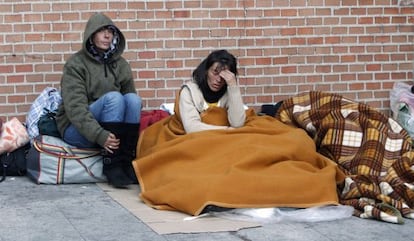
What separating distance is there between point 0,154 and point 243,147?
1860mm

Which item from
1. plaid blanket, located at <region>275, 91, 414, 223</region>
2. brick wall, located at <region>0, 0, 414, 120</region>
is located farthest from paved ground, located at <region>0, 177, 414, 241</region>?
brick wall, located at <region>0, 0, 414, 120</region>

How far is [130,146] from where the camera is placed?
20.5 feet

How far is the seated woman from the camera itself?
5.36 meters

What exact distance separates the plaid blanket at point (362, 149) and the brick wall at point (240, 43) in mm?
665

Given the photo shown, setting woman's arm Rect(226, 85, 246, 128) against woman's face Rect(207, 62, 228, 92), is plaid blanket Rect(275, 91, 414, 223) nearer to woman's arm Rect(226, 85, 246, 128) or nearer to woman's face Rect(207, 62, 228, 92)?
woman's arm Rect(226, 85, 246, 128)

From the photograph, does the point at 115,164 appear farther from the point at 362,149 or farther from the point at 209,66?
the point at 362,149

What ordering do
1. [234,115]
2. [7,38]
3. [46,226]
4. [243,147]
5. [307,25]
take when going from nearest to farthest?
1. [46,226]
2. [243,147]
3. [234,115]
4. [7,38]
5. [307,25]

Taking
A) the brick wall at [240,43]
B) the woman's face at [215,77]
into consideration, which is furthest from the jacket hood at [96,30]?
the woman's face at [215,77]

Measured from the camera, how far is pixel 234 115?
617 cm

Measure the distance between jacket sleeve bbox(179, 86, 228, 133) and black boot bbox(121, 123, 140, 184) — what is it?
1.26 feet

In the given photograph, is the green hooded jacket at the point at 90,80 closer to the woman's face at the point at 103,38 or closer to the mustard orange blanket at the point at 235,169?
the woman's face at the point at 103,38

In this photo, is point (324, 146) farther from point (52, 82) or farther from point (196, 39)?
point (52, 82)

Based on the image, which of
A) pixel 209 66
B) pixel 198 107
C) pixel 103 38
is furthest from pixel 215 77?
pixel 103 38

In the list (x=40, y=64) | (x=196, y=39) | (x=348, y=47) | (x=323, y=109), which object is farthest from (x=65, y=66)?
(x=348, y=47)
